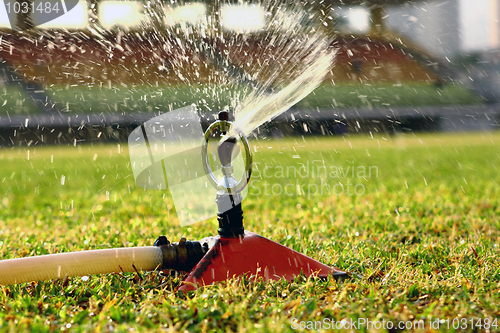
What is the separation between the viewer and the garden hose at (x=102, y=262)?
1268mm

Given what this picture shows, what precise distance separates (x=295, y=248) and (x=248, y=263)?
44cm

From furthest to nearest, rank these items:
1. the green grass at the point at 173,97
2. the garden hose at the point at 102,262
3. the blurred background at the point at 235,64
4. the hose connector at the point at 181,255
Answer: the green grass at the point at 173,97 < the blurred background at the point at 235,64 < the hose connector at the point at 181,255 < the garden hose at the point at 102,262

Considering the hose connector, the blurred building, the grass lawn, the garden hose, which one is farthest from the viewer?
the blurred building

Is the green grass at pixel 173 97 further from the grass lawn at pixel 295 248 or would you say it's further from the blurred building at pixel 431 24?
the grass lawn at pixel 295 248

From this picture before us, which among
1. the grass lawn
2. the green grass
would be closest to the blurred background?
the green grass

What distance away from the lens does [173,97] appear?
18.8 m

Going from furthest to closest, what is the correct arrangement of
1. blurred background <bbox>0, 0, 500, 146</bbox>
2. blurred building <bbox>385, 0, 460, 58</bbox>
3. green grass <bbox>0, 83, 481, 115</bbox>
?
blurred building <bbox>385, 0, 460, 58</bbox> → green grass <bbox>0, 83, 481, 115</bbox> → blurred background <bbox>0, 0, 500, 146</bbox>

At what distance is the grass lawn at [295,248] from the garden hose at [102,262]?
59 mm

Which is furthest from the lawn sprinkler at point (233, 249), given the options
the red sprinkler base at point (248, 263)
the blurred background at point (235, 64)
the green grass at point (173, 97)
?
the green grass at point (173, 97)

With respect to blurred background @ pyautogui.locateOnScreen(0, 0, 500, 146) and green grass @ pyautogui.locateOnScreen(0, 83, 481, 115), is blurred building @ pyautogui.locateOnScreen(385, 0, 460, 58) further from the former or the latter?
green grass @ pyautogui.locateOnScreen(0, 83, 481, 115)

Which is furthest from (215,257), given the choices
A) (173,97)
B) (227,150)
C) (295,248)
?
(173,97)

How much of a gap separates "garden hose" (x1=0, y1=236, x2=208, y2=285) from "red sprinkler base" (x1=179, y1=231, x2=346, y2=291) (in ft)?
0.22

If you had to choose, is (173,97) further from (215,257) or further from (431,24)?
(215,257)

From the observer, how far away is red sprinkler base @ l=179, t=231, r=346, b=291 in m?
1.33
